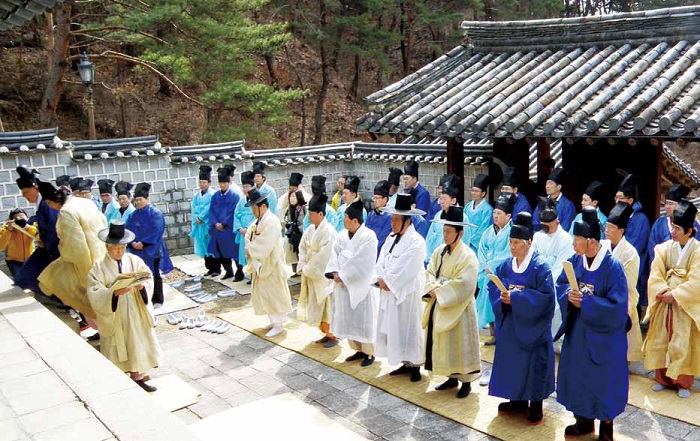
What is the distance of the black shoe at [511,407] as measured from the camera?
20.5 ft

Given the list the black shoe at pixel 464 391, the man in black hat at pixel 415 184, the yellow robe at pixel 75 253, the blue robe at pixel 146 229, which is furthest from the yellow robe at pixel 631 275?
the blue robe at pixel 146 229

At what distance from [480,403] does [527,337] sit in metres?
1.13

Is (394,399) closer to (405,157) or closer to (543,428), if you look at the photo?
(543,428)

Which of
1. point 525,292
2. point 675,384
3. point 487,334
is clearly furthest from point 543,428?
point 487,334

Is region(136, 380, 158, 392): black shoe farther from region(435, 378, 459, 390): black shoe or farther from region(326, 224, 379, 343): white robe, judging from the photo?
region(435, 378, 459, 390): black shoe

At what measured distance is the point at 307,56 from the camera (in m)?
32.3

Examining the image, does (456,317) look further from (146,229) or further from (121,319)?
(146,229)

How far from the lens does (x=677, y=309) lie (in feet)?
21.7

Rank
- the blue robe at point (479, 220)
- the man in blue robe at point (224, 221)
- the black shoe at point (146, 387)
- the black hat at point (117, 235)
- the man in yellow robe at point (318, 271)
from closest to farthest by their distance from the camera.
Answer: the black hat at point (117, 235) < the black shoe at point (146, 387) < the man in yellow robe at point (318, 271) < the blue robe at point (479, 220) < the man in blue robe at point (224, 221)

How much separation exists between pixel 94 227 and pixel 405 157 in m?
8.44

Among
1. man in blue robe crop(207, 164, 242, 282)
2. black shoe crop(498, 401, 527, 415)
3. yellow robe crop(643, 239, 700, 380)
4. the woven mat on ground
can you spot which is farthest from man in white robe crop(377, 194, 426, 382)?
man in blue robe crop(207, 164, 242, 282)

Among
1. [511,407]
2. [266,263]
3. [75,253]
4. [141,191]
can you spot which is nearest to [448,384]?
[511,407]

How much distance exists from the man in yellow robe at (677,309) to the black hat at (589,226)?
162 centimetres

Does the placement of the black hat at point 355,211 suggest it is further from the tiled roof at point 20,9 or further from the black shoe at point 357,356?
the tiled roof at point 20,9
